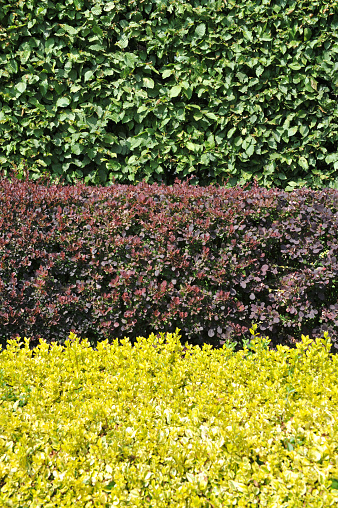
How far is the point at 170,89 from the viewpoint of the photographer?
5.10m

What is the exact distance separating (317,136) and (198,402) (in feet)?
12.5

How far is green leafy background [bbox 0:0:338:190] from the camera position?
16.3 feet

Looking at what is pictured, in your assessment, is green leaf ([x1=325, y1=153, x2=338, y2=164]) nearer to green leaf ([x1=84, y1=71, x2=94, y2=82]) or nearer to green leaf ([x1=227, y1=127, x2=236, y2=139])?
green leaf ([x1=227, y1=127, x2=236, y2=139])

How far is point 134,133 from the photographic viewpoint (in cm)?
527

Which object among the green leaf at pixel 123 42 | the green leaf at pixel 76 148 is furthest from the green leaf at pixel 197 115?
the green leaf at pixel 76 148

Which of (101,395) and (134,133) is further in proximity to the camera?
(134,133)

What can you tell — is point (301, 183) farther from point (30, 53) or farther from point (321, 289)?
point (30, 53)

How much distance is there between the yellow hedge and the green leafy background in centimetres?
292

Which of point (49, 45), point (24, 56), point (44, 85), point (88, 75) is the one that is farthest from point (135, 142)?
point (24, 56)

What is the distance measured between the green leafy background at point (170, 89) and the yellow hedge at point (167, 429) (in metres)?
2.92

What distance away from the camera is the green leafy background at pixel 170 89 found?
496 cm

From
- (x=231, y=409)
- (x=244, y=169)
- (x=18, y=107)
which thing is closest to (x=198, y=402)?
(x=231, y=409)

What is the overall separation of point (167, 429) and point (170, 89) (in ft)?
13.2

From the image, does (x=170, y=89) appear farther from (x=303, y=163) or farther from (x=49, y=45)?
(x=303, y=163)
